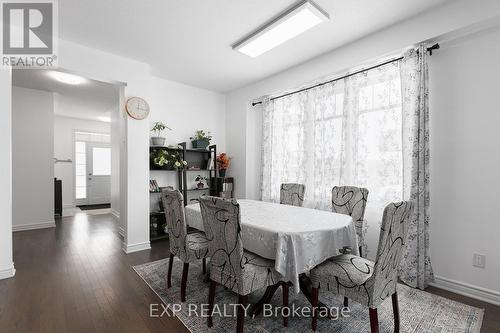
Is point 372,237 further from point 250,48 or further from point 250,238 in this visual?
point 250,48

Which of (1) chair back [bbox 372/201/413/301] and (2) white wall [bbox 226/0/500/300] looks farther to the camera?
(2) white wall [bbox 226/0/500/300]

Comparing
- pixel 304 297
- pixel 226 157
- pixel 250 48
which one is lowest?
pixel 304 297

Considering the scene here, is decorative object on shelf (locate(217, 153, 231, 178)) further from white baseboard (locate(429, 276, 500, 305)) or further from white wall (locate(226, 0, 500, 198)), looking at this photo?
white baseboard (locate(429, 276, 500, 305))

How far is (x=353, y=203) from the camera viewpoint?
2627 mm

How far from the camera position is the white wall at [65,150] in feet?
22.2

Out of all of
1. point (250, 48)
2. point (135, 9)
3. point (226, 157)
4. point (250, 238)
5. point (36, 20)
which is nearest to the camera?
point (250, 238)

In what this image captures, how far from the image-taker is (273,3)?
2.32 meters

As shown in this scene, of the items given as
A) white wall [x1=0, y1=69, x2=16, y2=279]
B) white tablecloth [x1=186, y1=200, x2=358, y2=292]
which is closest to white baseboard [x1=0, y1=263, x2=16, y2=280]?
white wall [x1=0, y1=69, x2=16, y2=279]

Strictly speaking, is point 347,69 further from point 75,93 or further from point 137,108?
point 75,93

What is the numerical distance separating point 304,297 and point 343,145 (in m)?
1.94

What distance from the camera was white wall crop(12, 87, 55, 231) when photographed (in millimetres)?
4543

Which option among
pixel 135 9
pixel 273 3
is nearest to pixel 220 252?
pixel 273 3

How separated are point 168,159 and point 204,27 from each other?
223 centimetres

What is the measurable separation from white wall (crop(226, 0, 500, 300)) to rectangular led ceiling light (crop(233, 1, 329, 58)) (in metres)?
0.80
